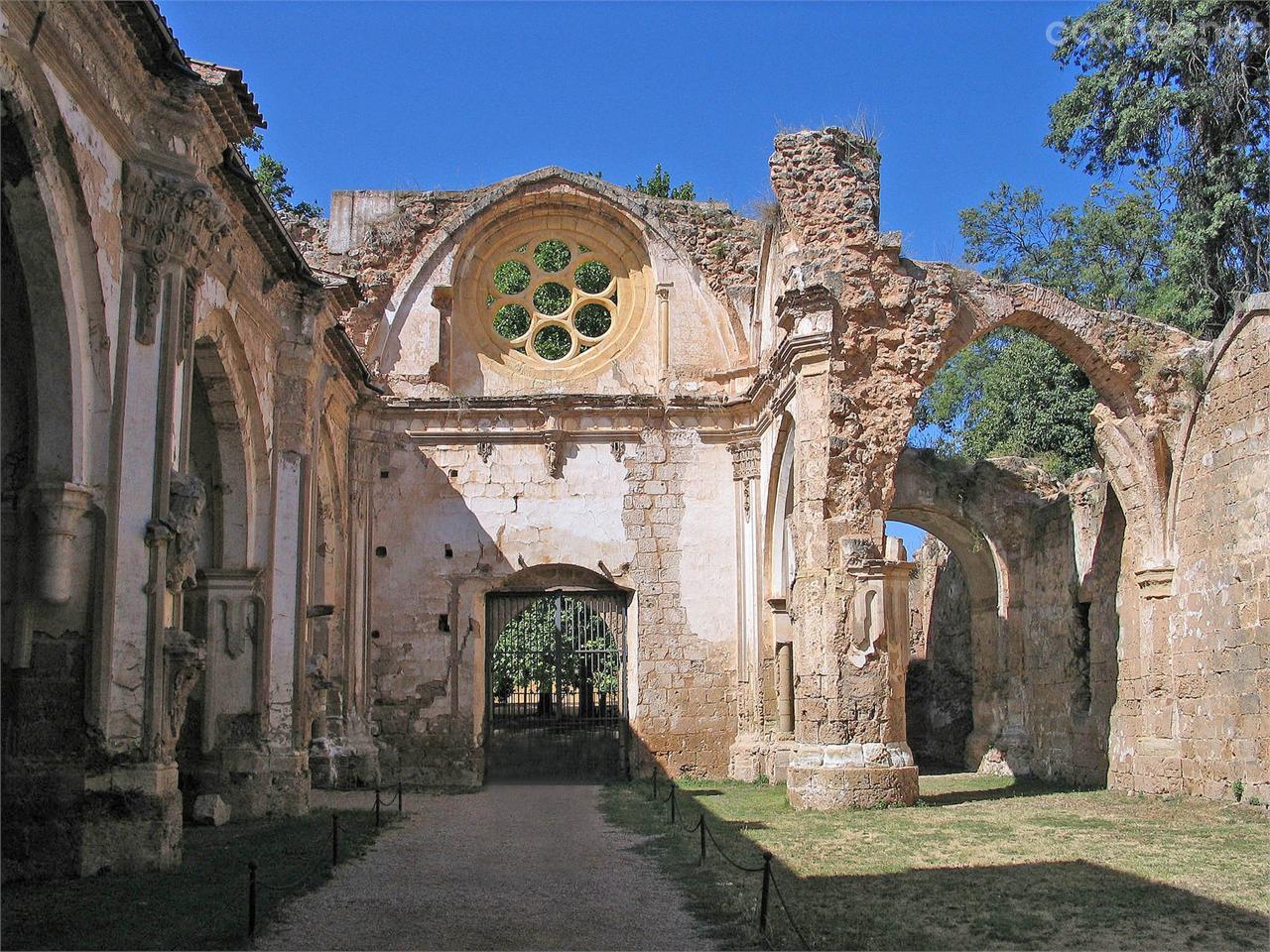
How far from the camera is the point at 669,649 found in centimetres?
1864

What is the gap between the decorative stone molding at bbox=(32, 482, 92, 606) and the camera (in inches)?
335

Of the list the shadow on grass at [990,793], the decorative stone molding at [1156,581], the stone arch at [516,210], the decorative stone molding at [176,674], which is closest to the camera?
the decorative stone molding at [176,674]

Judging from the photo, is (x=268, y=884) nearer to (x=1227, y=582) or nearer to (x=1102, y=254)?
(x=1227, y=582)

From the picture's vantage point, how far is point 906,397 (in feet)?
47.0

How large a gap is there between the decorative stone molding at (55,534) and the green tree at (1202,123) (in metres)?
17.2

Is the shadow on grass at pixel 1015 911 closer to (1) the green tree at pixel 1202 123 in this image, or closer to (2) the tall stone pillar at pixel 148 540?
(2) the tall stone pillar at pixel 148 540

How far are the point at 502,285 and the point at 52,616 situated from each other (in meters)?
16.7

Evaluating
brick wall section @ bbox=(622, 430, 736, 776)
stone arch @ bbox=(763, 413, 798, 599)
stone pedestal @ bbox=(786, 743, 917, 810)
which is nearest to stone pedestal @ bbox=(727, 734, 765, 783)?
brick wall section @ bbox=(622, 430, 736, 776)

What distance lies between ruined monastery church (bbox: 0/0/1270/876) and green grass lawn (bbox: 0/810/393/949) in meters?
0.50

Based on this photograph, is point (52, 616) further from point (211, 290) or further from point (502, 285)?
point (502, 285)

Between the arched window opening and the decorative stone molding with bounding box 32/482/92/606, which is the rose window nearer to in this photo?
the arched window opening

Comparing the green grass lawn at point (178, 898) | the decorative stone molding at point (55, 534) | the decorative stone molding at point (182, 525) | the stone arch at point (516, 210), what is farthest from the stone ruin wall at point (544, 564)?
the decorative stone molding at point (55, 534)

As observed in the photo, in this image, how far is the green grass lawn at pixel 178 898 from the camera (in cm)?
664

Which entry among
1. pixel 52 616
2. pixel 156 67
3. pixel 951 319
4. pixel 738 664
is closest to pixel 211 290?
pixel 156 67
